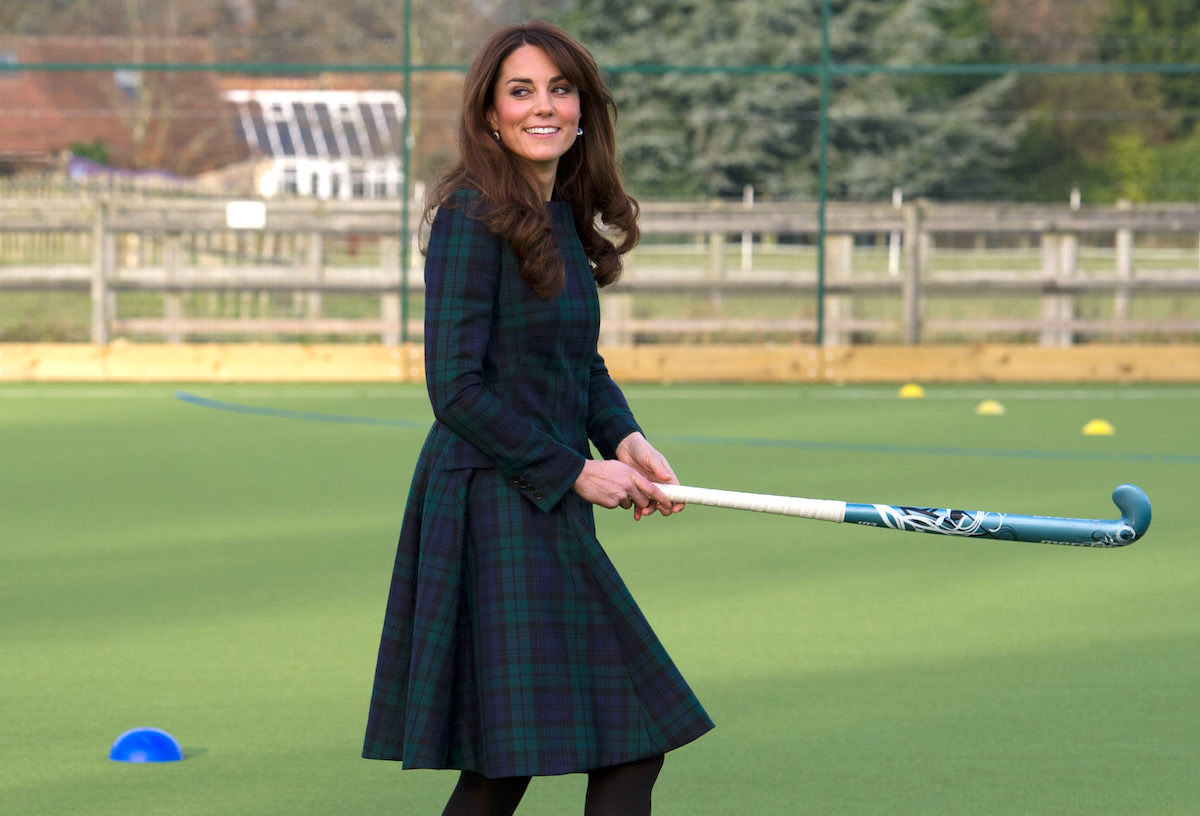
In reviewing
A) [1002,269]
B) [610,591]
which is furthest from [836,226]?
[610,591]

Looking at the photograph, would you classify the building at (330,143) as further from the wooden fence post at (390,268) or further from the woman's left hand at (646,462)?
the woman's left hand at (646,462)

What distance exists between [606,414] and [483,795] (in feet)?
2.26

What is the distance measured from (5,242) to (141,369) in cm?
421

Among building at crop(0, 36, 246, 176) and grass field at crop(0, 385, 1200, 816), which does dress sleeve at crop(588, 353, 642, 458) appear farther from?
building at crop(0, 36, 246, 176)

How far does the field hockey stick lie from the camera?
314 centimetres

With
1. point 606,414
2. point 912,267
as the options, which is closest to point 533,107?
point 606,414

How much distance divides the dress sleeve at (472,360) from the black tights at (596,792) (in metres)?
0.45

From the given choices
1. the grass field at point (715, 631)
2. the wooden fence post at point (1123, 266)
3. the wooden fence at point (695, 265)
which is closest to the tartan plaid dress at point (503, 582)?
the grass field at point (715, 631)

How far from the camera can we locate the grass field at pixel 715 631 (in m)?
4.66

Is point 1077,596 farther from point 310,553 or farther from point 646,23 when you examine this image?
point 646,23

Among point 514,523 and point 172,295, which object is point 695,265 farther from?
point 514,523

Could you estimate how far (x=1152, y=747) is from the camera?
4941 mm

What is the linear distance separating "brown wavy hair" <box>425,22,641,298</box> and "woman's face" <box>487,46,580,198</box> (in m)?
0.01

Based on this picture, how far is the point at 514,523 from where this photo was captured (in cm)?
331
